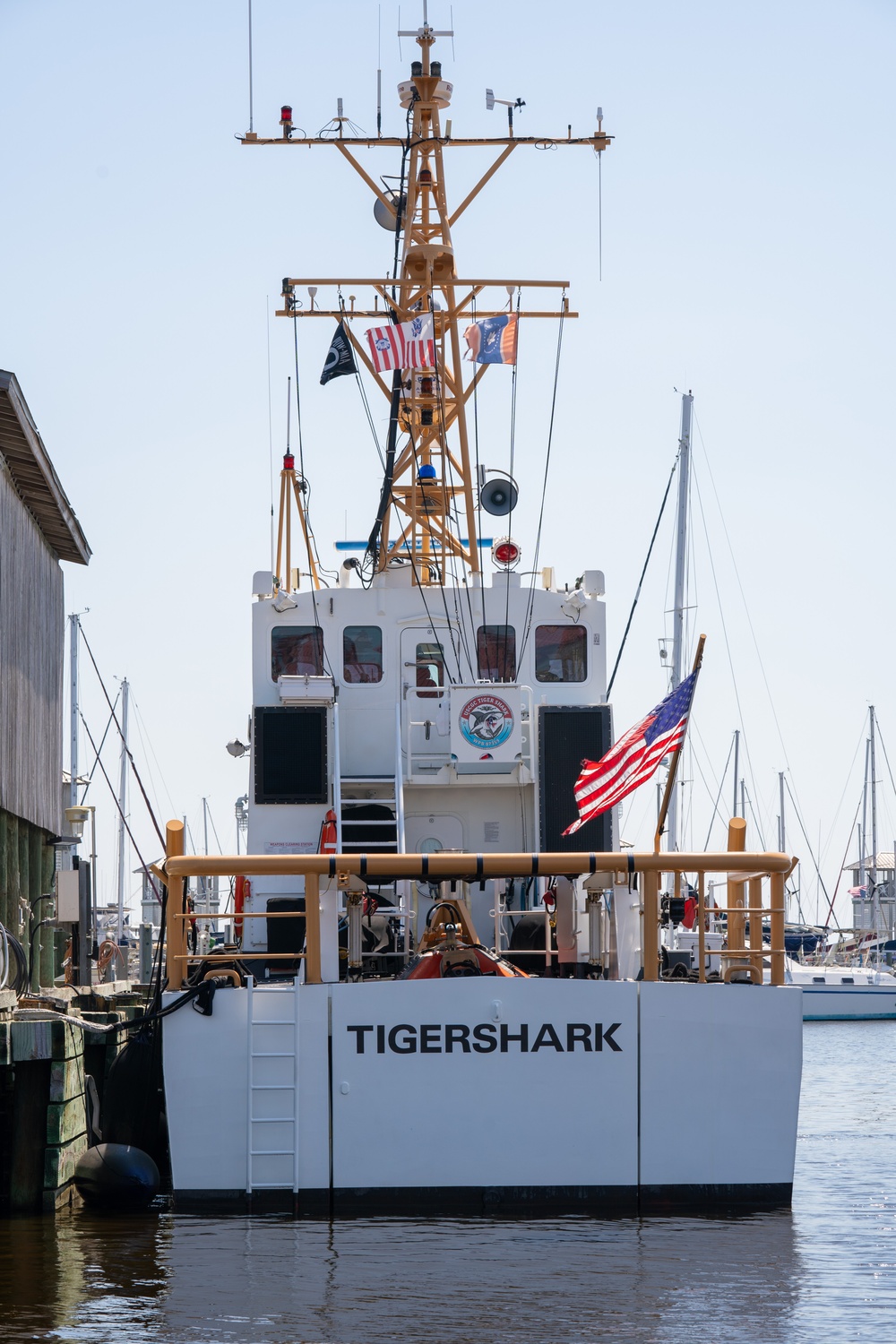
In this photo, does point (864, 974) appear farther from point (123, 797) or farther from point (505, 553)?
point (505, 553)

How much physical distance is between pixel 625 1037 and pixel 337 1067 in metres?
2.11

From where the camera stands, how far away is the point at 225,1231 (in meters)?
12.3

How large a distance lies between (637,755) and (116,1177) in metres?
5.40

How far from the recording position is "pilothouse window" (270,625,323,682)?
61.6ft

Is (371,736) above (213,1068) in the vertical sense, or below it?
above

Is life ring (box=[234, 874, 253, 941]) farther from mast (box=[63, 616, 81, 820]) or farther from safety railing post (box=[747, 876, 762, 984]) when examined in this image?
mast (box=[63, 616, 81, 820])

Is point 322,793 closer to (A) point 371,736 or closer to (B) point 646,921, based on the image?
(A) point 371,736

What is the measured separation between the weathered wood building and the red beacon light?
5526mm

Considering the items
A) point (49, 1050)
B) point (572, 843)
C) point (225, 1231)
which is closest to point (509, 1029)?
point (225, 1231)

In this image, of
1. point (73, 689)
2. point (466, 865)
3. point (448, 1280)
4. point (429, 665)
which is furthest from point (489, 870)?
point (73, 689)

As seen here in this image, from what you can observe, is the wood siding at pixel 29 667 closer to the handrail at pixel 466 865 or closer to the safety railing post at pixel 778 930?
the handrail at pixel 466 865

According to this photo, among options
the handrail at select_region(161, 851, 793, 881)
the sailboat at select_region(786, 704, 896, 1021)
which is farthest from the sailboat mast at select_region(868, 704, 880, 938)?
the handrail at select_region(161, 851, 793, 881)

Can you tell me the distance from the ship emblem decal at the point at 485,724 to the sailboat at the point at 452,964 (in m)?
0.03

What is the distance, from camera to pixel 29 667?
21.3 metres
